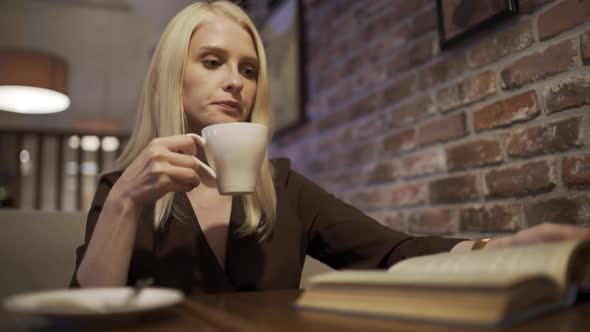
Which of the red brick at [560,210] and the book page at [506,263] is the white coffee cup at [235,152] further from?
the red brick at [560,210]

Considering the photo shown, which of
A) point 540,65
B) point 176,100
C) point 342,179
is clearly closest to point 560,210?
point 540,65

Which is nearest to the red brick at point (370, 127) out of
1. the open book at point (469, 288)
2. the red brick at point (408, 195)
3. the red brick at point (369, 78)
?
the red brick at point (369, 78)

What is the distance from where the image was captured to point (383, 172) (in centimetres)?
167

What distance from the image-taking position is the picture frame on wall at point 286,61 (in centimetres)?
232

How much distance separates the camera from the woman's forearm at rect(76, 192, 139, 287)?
2.56 ft

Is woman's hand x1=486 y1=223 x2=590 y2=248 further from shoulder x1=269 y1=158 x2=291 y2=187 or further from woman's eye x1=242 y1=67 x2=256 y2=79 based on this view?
→ woman's eye x1=242 y1=67 x2=256 y2=79

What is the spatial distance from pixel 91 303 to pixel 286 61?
6.83 feet

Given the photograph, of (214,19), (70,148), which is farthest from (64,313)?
(70,148)

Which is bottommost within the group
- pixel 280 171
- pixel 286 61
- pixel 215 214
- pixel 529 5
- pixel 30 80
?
pixel 215 214

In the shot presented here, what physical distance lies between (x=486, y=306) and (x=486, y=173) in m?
0.86

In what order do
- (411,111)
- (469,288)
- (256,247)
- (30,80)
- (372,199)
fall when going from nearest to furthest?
(469,288) → (256,247) → (411,111) → (372,199) → (30,80)

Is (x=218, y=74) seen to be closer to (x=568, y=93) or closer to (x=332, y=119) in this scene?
(x=568, y=93)

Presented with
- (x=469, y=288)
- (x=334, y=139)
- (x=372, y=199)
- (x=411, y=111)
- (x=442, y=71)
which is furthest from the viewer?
(x=334, y=139)

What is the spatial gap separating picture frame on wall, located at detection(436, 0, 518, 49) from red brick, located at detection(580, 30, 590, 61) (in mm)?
198
